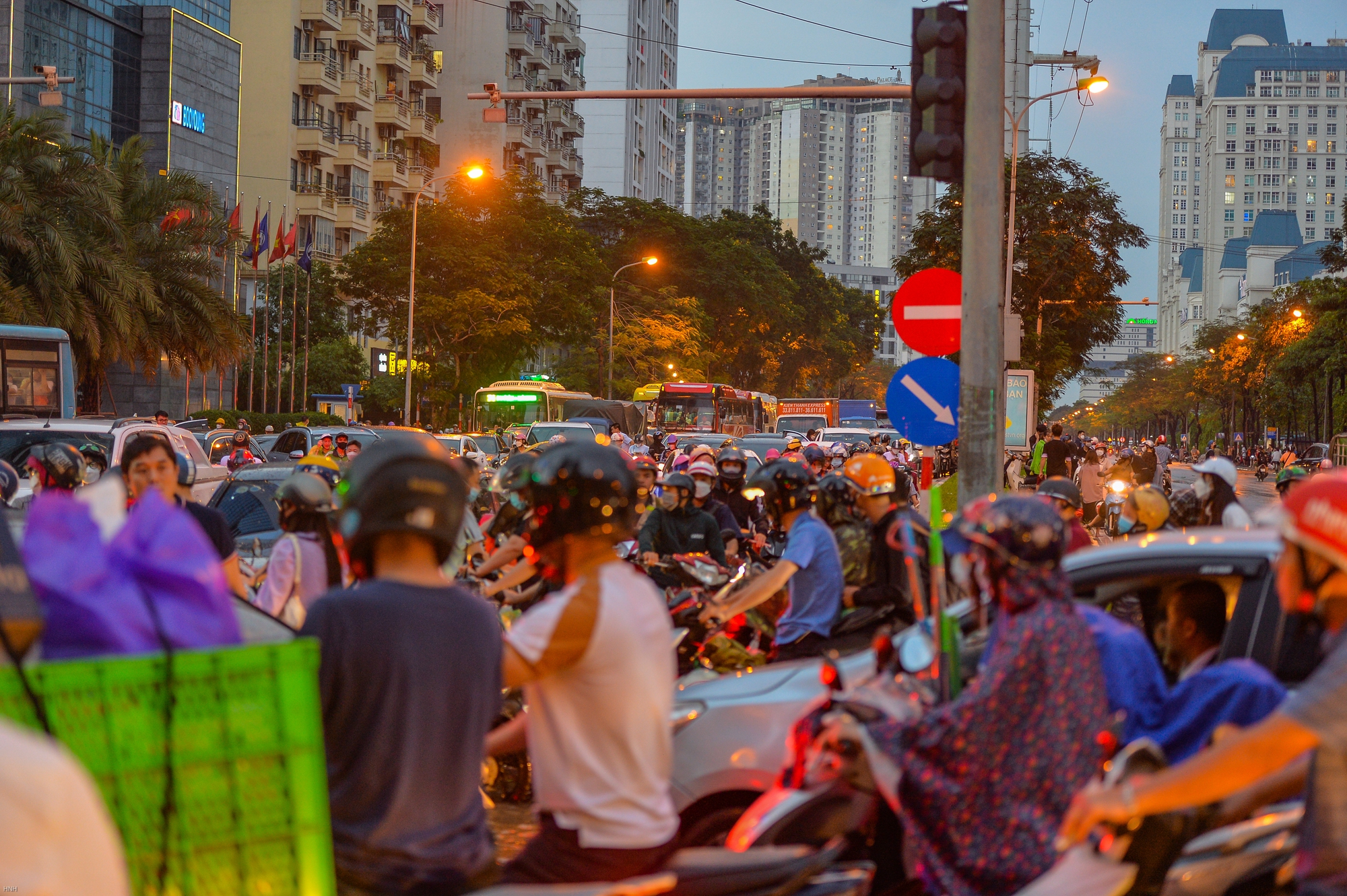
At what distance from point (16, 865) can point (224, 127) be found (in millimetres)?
59102

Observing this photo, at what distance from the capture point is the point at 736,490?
535 inches

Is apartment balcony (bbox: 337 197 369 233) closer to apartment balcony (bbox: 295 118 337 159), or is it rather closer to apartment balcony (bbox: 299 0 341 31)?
apartment balcony (bbox: 295 118 337 159)

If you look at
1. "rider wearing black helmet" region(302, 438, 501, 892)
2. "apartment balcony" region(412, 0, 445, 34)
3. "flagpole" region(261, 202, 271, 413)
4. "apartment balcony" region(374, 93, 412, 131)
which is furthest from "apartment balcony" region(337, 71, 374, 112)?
"rider wearing black helmet" region(302, 438, 501, 892)

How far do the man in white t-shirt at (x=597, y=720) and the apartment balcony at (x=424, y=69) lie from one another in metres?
70.5

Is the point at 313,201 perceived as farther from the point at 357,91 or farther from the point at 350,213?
the point at 357,91

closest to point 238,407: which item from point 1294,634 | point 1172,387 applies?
point 1294,634

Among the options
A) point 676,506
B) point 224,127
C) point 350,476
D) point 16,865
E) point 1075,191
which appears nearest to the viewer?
point 16,865

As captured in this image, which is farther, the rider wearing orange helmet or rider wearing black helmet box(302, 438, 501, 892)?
the rider wearing orange helmet

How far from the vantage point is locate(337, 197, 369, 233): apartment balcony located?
63.7m

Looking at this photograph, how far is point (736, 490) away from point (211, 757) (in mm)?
11513

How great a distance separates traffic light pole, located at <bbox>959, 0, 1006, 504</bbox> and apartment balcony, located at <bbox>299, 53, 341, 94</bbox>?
56329mm

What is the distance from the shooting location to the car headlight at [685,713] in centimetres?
475

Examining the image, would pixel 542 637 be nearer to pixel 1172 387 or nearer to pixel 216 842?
pixel 216 842

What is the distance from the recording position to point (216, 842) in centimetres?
218
